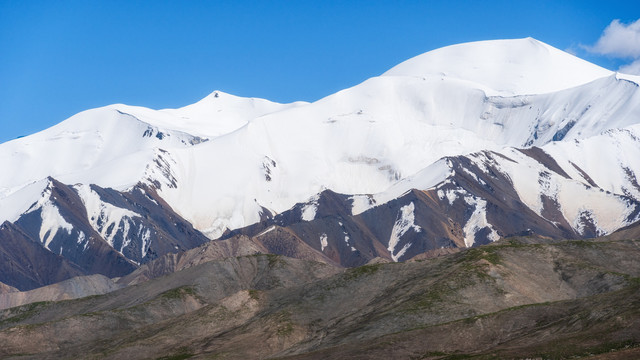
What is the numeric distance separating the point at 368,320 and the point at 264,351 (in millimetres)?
17978

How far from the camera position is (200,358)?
192500 millimetres

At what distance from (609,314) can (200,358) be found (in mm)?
69471

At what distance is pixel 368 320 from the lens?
19662 centimetres

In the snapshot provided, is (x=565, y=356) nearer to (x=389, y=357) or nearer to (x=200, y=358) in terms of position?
(x=389, y=357)

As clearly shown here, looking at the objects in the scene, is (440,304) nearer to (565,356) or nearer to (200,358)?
(200,358)

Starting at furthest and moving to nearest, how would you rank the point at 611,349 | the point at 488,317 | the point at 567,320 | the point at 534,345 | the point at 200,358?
the point at 200,358, the point at 488,317, the point at 567,320, the point at 534,345, the point at 611,349

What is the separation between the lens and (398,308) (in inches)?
7776

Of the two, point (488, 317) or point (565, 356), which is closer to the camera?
point (565, 356)

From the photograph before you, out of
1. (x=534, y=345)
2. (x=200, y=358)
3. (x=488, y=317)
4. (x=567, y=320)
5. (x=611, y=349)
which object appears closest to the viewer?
(x=611, y=349)

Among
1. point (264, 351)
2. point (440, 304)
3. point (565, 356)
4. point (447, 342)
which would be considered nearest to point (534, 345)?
point (565, 356)

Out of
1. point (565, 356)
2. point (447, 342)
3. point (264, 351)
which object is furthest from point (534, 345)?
point (264, 351)

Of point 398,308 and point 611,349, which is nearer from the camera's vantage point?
point 611,349

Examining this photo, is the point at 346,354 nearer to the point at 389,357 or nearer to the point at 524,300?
the point at 389,357

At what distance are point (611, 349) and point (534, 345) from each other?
13026mm
